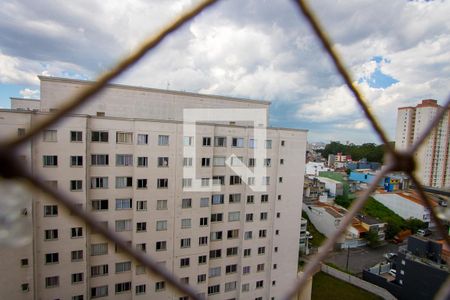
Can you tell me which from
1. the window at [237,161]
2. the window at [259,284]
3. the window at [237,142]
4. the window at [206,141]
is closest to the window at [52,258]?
the window at [206,141]

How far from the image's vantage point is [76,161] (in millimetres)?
5516

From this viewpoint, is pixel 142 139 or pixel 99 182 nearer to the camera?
pixel 99 182

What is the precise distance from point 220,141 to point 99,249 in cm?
402

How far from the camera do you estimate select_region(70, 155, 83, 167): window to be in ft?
18.0

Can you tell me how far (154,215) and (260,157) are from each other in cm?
336

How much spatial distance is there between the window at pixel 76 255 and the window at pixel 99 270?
1.45ft

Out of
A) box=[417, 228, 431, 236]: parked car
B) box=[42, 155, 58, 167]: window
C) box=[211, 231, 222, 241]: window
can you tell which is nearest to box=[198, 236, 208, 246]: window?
box=[211, 231, 222, 241]: window

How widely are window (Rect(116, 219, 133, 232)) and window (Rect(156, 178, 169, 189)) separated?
1.09 meters

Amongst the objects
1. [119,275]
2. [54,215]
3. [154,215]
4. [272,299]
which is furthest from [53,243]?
[272,299]

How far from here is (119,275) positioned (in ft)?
20.4

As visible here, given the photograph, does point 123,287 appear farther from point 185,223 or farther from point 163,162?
point 163,162

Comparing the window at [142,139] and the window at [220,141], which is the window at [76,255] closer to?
the window at [142,139]

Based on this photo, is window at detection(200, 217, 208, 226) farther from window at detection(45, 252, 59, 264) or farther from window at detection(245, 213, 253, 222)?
window at detection(45, 252, 59, 264)

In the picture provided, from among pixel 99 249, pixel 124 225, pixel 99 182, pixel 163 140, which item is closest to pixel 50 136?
pixel 99 182
